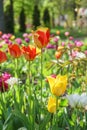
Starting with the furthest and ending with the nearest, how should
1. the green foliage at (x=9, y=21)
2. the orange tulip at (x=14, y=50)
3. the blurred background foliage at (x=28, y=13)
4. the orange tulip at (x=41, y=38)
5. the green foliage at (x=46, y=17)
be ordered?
the green foliage at (x=46, y=17) < the blurred background foliage at (x=28, y=13) < the green foliage at (x=9, y=21) < the orange tulip at (x=14, y=50) < the orange tulip at (x=41, y=38)

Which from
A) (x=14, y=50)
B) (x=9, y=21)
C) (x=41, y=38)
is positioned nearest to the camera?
(x=41, y=38)

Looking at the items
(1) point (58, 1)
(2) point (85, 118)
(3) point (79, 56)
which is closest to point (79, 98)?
(2) point (85, 118)

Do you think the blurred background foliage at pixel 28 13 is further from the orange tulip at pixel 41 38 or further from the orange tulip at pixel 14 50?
the orange tulip at pixel 41 38

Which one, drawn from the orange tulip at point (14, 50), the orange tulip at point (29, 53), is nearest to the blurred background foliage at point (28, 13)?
the orange tulip at point (14, 50)

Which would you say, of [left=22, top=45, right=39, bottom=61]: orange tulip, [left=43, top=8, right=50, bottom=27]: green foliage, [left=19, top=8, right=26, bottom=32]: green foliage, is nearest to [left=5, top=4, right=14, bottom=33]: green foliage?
[left=19, top=8, right=26, bottom=32]: green foliage

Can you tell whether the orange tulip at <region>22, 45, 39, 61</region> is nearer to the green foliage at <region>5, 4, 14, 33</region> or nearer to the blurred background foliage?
the blurred background foliage

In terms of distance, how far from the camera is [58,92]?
205cm

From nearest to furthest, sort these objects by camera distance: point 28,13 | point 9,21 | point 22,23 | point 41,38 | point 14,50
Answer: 1. point 41,38
2. point 14,50
3. point 9,21
4. point 22,23
5. point 28,13

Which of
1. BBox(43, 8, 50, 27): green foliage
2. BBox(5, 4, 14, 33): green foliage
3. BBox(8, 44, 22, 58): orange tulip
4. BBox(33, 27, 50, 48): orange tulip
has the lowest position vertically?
BBox(43, 8, 50, 27): green foliage

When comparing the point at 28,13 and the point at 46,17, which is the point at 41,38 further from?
the point at 28,13

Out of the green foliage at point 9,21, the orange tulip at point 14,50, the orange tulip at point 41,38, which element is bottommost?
the green foliage at point 9,21

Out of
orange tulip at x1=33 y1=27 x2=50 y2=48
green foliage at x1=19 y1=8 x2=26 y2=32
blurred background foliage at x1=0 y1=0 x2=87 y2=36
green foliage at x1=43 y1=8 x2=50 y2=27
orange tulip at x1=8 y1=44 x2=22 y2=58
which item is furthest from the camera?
green foliage at x1=43 y1=8 x2=50 y2=27

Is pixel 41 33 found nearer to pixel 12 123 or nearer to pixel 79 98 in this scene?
pixel 79 98

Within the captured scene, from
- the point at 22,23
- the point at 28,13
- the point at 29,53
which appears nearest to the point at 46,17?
the point at 28,13
